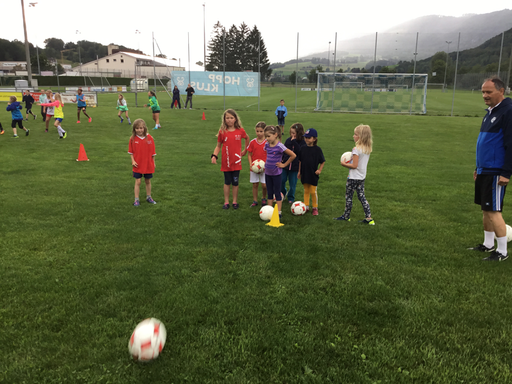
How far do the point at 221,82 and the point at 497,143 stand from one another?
33331 millimetres

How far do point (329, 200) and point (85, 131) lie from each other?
581 inches

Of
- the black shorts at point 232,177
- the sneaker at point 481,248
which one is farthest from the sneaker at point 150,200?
the sneaker at point 481,248

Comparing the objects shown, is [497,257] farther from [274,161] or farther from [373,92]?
[373,92]

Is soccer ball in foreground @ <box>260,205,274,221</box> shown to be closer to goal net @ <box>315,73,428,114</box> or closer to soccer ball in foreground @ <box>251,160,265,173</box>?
soccer ball in foreground @ <box>251,160,265,173</box>

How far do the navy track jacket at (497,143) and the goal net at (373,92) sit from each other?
86.0ft

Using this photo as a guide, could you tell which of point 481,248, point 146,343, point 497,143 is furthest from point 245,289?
point 497,143

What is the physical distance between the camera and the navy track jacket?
14.4 feet

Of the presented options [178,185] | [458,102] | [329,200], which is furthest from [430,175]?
[458,102]

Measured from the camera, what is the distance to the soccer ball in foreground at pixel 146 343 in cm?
290

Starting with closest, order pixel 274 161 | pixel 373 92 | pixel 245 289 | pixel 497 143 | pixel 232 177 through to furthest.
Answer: pixel 245 289
pixel 497 143
pixel 274 161
pixel 232 177
pixel 373 92

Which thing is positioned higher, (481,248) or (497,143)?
(497,143)

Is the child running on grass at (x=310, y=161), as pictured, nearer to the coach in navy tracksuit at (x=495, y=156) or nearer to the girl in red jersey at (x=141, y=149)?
the coach in navy tracksuit at (x=495, y=156)

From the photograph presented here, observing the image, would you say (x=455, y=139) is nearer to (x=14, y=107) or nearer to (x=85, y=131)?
(x=85, y=131)

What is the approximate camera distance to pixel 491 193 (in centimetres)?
465
